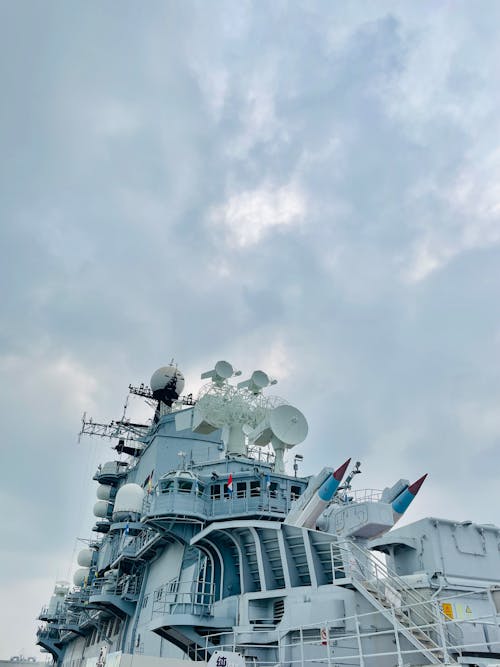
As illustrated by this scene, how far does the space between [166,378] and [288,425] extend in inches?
706

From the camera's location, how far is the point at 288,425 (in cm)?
2639

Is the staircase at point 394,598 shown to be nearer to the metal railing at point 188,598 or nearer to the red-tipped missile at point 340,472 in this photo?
the red-tipped missile at point 340,472

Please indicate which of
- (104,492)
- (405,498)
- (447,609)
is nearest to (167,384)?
(104,492)

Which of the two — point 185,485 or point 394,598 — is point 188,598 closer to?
point 185,485

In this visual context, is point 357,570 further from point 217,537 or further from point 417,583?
point 217,537

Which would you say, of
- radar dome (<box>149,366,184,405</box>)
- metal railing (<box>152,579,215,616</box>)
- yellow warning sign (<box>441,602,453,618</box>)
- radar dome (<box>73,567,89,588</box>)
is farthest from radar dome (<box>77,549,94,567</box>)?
yellow warning sign (<box>441,602,453,618</box>)

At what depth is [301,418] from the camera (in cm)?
2672

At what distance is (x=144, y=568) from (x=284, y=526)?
12682mm

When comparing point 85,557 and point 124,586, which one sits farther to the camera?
point 85,557

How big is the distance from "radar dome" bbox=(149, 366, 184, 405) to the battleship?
23.8ft

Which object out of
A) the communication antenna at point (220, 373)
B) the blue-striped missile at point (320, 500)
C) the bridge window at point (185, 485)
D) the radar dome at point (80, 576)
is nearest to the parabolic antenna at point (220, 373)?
the communication antenna at point (220, 373)

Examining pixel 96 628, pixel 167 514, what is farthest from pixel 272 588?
pixel 96 628

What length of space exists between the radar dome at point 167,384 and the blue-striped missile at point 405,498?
81.1 feet

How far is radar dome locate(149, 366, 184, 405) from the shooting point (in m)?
42.0
